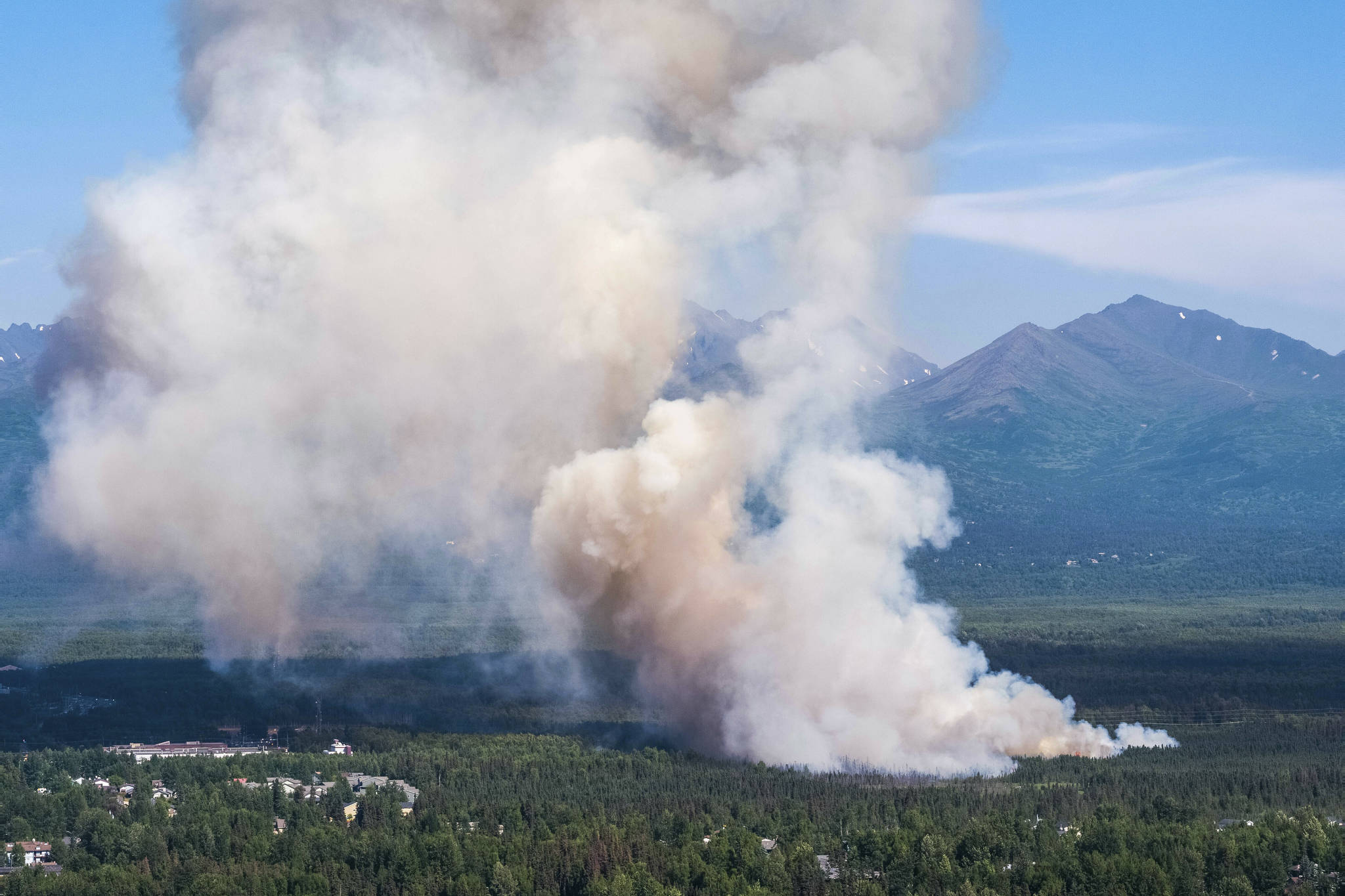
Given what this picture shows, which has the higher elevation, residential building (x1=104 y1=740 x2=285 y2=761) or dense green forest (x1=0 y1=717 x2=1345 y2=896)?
residential building (x1=104 y1=740 x2=285 y2=761)

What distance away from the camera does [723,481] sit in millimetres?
86688

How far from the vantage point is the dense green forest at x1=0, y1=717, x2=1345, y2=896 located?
70.6m

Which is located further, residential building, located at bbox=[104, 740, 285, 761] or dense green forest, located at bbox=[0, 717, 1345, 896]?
residential building, located at bbox=[104, 740, 285, 761]

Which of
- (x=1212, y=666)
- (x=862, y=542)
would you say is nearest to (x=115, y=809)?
(x=862, y=542)

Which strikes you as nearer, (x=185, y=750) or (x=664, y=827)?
(x=664, y=827)

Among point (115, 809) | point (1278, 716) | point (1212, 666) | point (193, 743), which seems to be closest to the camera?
point (115, 809)

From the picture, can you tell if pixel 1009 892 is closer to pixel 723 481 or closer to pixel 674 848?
pixel 674 848

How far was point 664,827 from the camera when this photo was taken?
78188mm

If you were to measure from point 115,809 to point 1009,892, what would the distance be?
125 ft

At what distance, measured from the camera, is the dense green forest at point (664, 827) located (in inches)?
2781

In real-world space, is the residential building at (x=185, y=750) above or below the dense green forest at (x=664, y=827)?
above

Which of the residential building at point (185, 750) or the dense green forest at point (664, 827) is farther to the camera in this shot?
the residential building at point (185, 750)

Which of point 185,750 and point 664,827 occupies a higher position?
point 185,750

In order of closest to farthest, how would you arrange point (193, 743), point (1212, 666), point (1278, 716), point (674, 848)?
point (674, 848) → point (193, 743) → point (1278, 716) → point (1212, 666)
